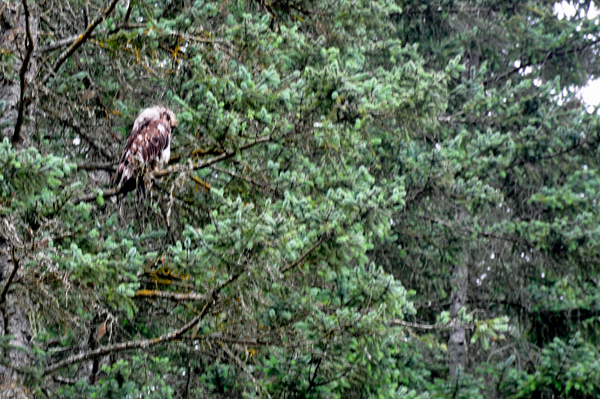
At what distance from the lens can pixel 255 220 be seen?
17.4 ft

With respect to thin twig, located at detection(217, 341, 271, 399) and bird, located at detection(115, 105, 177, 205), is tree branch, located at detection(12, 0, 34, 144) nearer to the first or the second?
bird, located at detection(115, 105, 177, 205)

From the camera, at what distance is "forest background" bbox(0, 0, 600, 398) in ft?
18.0

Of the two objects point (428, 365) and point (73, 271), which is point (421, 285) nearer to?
point (428, 365)

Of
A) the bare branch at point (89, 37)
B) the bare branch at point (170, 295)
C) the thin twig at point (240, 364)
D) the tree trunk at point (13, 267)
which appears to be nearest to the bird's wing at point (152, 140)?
the bare branch at point (89, 37)

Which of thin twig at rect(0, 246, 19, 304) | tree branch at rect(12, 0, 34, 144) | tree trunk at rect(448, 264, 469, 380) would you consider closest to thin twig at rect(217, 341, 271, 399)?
thin twig at rect(0, 246, 19, 304)

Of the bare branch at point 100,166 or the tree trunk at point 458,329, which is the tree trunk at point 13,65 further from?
the tree trunk at point 458,329

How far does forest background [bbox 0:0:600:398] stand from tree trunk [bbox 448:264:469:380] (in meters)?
0.03

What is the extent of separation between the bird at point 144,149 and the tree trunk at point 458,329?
5504 mm

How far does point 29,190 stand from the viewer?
5.16 meters

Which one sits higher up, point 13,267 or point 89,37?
point 89,37

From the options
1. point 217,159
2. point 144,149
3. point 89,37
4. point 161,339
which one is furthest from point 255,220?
point 89,37

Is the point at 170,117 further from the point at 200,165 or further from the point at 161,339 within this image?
the point at 161,339

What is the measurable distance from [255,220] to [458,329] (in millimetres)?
6081

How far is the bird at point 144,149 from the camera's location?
608 centimetres
